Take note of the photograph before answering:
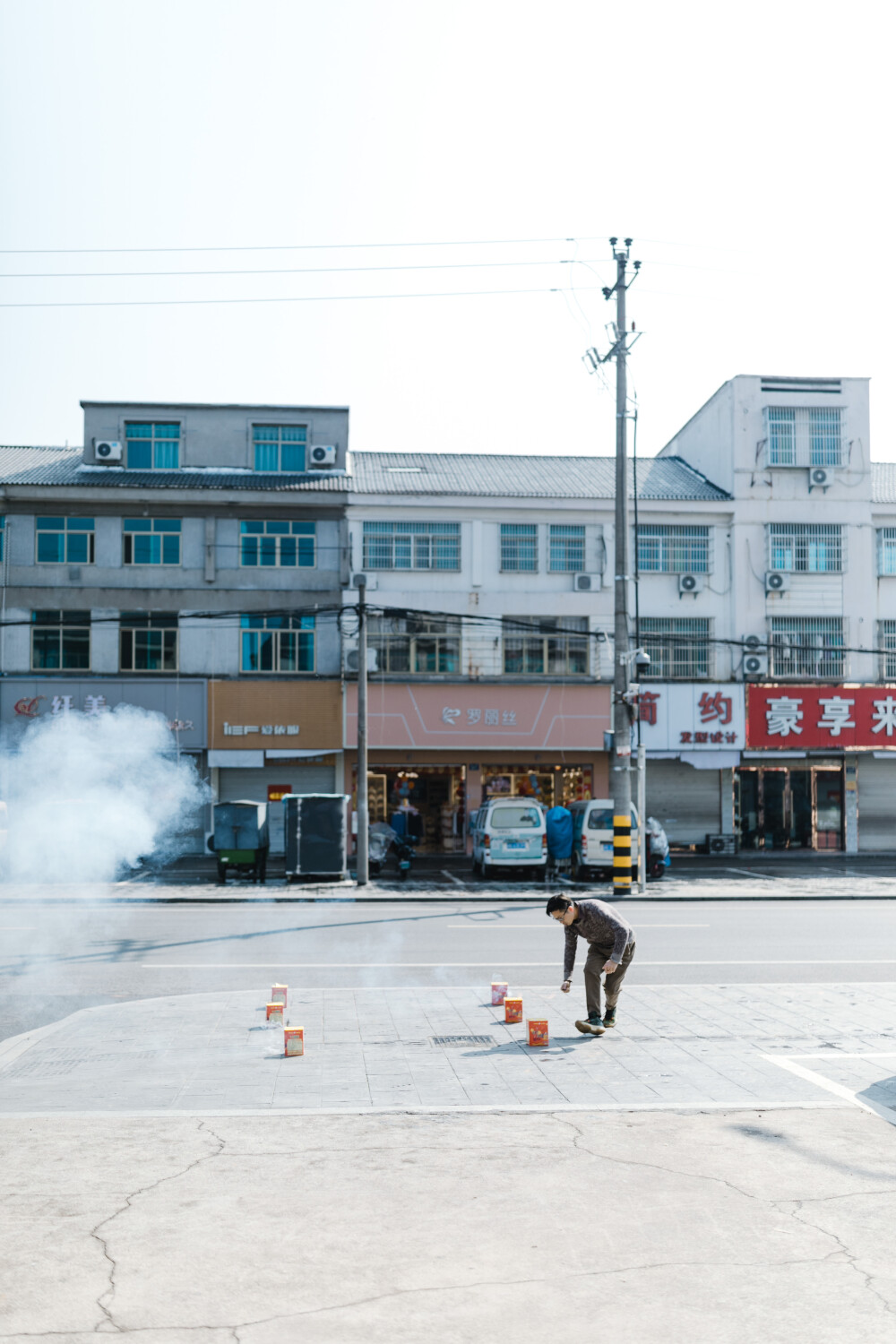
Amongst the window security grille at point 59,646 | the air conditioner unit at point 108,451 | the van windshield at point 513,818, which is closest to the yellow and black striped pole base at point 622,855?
the van windshield at point 513,818

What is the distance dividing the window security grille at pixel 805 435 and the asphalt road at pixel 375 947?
56.9 feet

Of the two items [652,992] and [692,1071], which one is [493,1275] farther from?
[652,992]

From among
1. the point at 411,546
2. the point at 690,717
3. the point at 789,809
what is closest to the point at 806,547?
the point at 690,717

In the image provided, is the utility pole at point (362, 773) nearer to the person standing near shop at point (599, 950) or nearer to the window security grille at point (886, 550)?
the person standing near shop at point (599, 950)

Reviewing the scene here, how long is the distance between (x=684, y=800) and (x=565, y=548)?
8.07 m

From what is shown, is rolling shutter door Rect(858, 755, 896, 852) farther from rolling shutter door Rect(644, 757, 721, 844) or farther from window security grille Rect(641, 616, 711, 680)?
window security grille Rect(641, 616, 711, 680)

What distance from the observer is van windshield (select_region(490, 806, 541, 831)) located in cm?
2589

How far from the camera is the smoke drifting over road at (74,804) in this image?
15586mm

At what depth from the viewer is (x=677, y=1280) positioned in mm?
4832

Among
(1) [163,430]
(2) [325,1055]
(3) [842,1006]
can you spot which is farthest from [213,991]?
(1) [163,430]

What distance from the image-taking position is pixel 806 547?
33.9 m

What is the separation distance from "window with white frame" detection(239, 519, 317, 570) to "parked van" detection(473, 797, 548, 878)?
9.85 m

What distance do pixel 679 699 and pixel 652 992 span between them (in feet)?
68.7

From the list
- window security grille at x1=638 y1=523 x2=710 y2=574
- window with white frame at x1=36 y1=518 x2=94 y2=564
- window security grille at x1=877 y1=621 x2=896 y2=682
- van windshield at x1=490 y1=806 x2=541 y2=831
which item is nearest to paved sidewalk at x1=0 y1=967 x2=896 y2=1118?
van windshield at x1=490 y1=806 x2=541 y2=831
